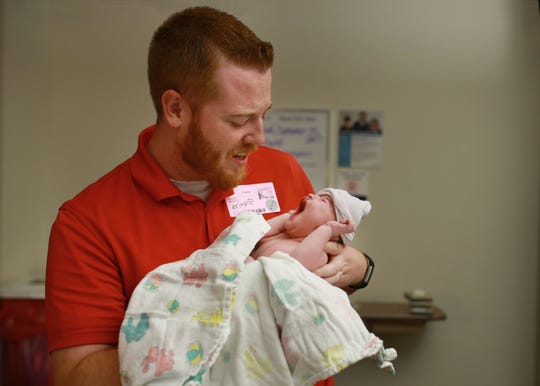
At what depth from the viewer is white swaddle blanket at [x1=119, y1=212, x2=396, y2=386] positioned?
2.76 feet

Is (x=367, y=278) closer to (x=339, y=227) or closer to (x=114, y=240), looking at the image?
(x=339, y=227)

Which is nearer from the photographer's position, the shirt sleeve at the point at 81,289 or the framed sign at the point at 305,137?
the shirt sleeve at the point at 81,289

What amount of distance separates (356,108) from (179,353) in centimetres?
68

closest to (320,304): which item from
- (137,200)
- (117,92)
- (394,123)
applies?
(137,200)

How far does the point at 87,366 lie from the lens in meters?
0.93

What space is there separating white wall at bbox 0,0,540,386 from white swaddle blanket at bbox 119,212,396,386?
33 centimetres

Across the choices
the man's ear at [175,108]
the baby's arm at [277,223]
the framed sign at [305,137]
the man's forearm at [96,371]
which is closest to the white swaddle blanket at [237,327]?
the man's forearm at [96,371]

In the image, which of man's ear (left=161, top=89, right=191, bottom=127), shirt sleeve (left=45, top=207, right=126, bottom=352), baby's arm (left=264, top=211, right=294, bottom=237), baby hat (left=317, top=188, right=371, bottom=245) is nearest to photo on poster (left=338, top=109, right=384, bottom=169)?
baby hat (left=317, top=188, right=371, bottom=245)

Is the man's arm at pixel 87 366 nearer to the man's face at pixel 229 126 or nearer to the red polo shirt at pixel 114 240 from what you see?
the red polo shirt at pixel 114 240

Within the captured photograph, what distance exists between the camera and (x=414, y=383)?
1.17 metres

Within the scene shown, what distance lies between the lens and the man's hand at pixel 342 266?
1.01 m

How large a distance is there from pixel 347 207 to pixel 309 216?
91 mm

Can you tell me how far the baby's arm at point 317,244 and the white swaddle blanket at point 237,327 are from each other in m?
0.09

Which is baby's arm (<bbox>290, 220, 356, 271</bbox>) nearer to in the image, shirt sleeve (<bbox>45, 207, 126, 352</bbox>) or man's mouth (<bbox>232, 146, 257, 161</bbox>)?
man's mouth (<bbox>232, 146, 257, 161</bbox>)
